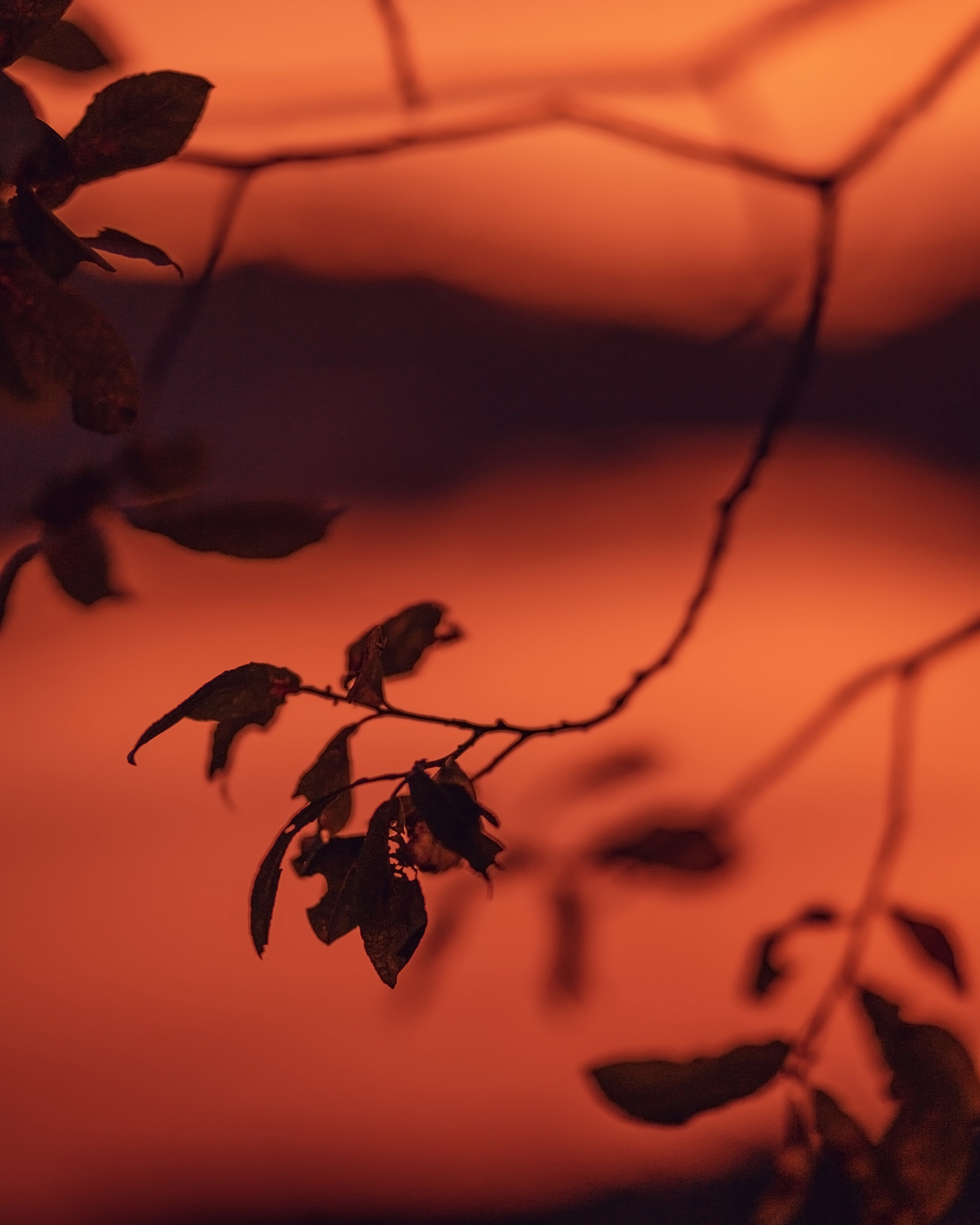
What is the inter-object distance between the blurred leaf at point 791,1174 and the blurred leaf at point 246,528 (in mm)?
478

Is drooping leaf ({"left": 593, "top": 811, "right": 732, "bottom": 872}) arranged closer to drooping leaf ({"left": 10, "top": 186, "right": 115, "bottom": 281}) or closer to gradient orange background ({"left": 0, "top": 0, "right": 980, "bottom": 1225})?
gradient orange background ({"left": 0, "top": 0, "right": 980, "bottom": 1225})

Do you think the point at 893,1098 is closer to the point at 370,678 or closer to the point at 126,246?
the point at 370,678

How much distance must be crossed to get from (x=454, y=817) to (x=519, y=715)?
40cm

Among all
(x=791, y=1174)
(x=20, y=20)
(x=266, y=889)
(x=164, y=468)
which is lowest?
(x=791, y=1174)

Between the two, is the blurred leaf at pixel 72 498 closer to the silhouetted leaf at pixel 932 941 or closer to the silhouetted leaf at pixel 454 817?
the silhouetted leaf at pixel 454 817

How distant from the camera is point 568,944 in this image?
2.76 ft

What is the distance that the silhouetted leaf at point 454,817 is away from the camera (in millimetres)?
415

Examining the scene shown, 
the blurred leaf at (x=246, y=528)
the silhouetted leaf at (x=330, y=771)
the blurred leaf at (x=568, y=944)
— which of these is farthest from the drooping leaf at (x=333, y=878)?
the blurred leaf at (x=568, y=944)

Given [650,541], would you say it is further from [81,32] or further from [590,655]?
[81,32]

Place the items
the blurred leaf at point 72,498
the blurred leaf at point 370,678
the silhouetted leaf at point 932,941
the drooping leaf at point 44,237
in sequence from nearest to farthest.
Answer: the drooping leaf at point 44,237
the blurred leaf at point 370,678
the blurred leaf at point 72,498
the silhouetted leaf at point 932,941

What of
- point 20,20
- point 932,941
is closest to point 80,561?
point 20,20

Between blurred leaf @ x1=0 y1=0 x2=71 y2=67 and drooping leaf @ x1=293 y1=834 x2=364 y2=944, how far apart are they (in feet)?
1.31

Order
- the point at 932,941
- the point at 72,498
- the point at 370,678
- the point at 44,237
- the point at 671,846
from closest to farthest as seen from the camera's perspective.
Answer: the point at 44,237 < the point at 370,678 < the point at 72,498 < the point at 932,941 < the point at 671,846

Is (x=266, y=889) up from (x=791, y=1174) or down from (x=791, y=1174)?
up
